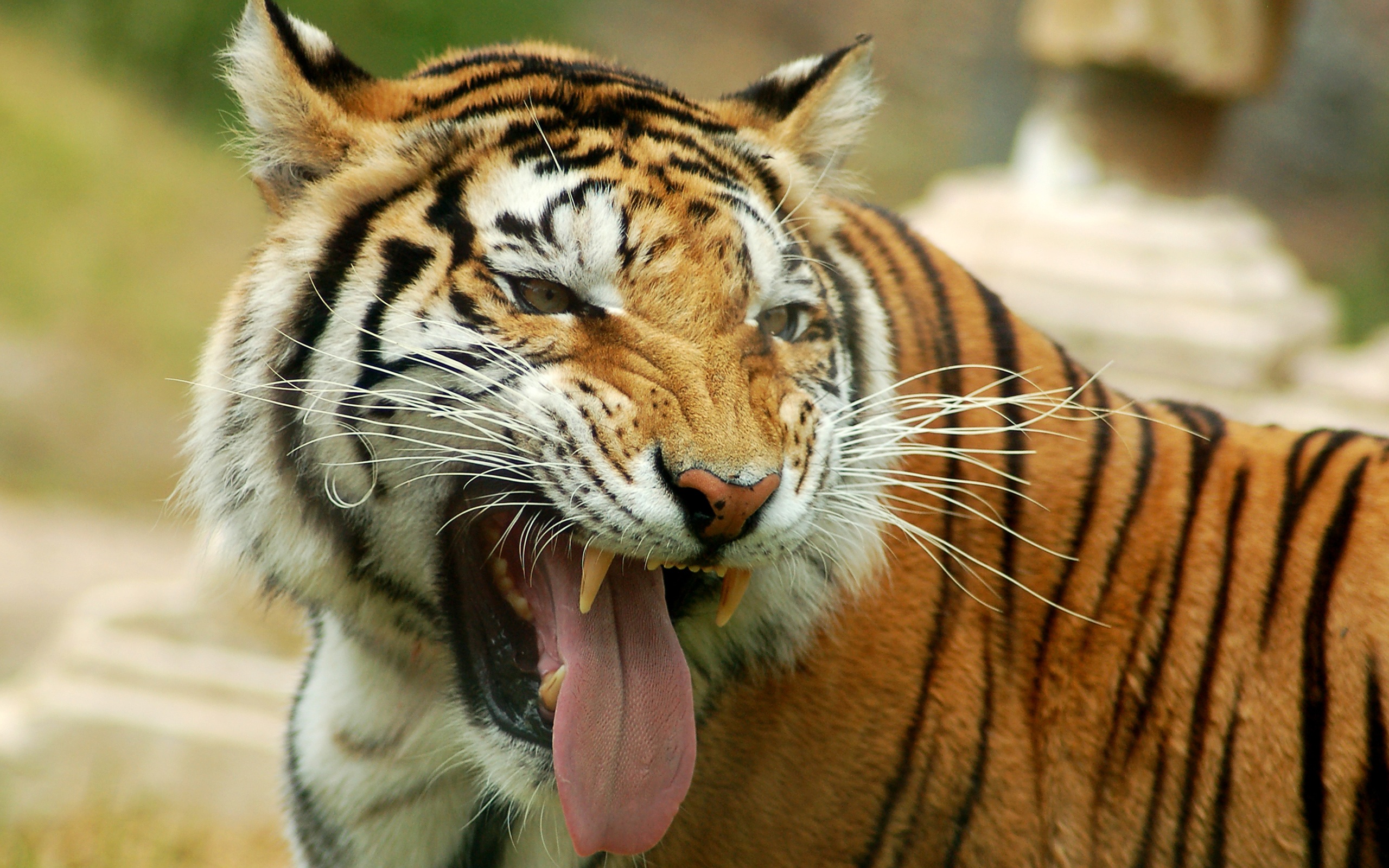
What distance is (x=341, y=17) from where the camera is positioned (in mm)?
9594

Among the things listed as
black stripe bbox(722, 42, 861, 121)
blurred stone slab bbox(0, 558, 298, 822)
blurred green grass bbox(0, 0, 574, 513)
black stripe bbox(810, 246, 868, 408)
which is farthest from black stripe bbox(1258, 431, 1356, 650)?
blurred green grass bbox(0, 0, 574, 513)

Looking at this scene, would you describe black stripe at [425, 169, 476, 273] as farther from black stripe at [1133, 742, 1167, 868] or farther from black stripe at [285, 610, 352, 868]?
black stripe at [1133, 742, 1167, 868]

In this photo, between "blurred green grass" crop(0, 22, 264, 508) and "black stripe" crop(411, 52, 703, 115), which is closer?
"black stripe" crop(411, 52, 703, 115)

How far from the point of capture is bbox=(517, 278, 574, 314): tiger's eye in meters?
1.44

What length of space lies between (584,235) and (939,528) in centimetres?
62

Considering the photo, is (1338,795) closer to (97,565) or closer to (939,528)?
(939,528)

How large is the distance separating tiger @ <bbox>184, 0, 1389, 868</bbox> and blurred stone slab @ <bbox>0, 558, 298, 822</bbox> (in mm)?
1734

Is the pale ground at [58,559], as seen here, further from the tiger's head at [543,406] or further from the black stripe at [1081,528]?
the black stripe at [1081,528]

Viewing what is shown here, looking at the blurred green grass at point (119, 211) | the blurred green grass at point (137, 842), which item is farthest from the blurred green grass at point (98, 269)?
the blurred green grass at point (137, 842)

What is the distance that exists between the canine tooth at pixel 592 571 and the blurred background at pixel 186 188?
1.59m

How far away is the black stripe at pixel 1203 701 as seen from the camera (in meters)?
1.70

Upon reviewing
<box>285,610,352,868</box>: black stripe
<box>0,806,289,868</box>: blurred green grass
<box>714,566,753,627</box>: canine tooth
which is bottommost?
<box>0,806,289,868</box>: blurred green grass

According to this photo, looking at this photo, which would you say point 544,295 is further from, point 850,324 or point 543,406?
point 850,324

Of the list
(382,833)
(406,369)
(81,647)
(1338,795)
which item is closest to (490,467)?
(406,369)
